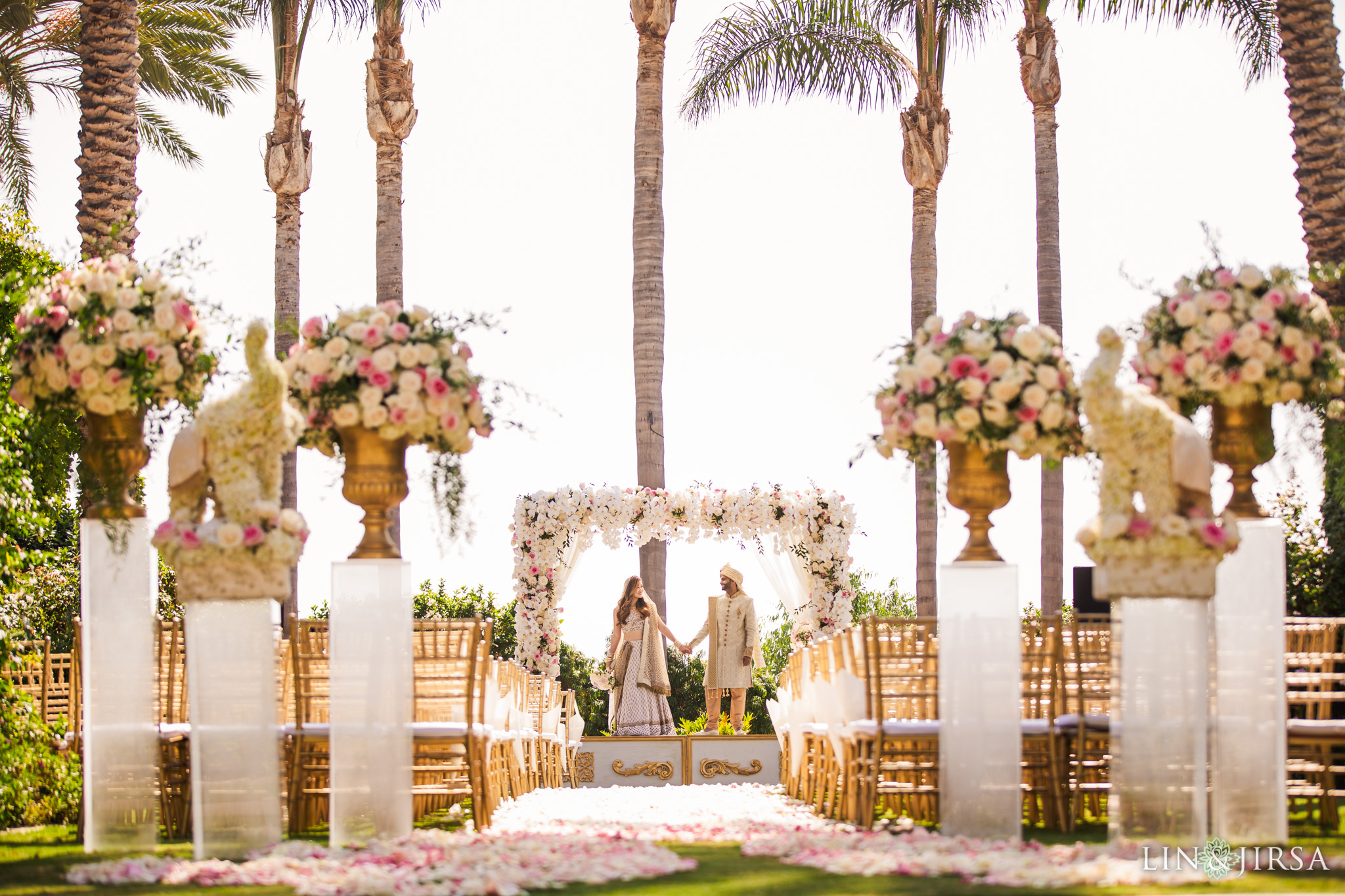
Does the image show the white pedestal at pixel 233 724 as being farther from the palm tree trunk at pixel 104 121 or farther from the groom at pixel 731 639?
the groom at pixel 731 639

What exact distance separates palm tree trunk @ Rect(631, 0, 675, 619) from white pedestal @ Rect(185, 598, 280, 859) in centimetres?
1093

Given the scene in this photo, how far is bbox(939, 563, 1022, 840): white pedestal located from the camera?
6387 millimetres

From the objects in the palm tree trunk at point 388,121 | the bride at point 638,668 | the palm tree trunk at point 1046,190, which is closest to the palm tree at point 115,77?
the palm tree trunk at point 388,121

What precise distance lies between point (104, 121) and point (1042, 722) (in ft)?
29.1

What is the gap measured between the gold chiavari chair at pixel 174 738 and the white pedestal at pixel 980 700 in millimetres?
4042

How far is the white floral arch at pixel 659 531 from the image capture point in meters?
15.6

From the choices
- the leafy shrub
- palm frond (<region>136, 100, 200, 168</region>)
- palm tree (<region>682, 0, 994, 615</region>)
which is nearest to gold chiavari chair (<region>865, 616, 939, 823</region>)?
the leafy shrub

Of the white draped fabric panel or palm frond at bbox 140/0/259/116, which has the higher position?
palm frond at bbox 140/0/259/116

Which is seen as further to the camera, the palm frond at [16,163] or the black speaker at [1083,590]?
the palm frond at [16,163]

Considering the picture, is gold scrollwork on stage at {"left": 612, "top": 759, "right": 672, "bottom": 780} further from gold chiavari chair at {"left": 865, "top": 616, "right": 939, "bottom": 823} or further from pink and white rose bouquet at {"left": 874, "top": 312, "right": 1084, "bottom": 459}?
pink and white rose bouquet at {"left": 874, "top": 312, "right": 1084, "bottom": 459}

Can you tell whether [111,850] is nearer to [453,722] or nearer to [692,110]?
[453,722]

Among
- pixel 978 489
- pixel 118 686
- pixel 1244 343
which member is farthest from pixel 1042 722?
pixel 118 686

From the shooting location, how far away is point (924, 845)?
588cm

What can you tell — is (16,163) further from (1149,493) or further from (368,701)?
(1149,493)
